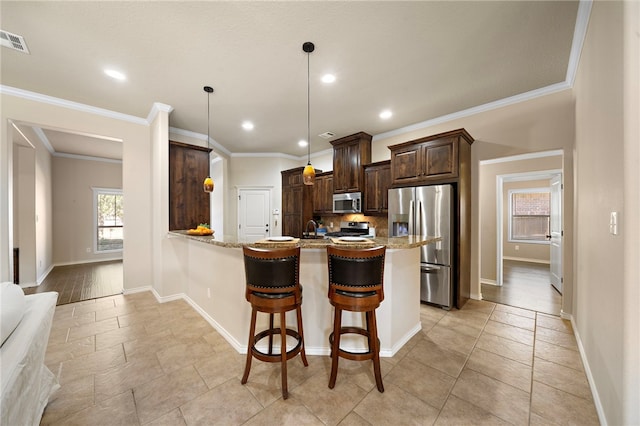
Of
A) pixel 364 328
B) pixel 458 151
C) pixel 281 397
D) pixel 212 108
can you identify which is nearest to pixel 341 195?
pixel 458 151

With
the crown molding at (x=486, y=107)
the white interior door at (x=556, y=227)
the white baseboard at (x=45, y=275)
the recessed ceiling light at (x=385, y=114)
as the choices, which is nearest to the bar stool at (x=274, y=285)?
the recessed ceiling light at (x=385, y=114)

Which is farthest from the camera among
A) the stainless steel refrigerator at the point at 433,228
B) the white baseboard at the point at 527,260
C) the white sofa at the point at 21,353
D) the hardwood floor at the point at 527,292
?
the white baseboard at the point at 527,260

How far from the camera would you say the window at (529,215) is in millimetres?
6656

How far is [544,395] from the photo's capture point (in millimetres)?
1782

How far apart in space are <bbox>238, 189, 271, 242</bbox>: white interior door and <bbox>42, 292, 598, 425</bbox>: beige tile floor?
11.6 feet

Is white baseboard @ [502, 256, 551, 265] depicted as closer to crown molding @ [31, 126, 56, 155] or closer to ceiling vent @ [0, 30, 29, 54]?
ceiling vent @ [0, 30, 29, 54]

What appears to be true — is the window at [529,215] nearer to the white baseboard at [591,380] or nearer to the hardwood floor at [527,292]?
the hardwood floor at [527,292]

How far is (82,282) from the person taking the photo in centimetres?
467

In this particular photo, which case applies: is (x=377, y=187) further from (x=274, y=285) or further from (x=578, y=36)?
(x=274, y=285)

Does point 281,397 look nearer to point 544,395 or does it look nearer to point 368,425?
point 368,425

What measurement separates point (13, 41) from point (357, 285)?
12.7 feet

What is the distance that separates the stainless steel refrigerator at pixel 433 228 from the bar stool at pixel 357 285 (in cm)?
186

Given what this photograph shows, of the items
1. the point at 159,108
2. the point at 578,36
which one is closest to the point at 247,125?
the point at 159,108

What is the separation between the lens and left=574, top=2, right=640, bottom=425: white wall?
1.16m
